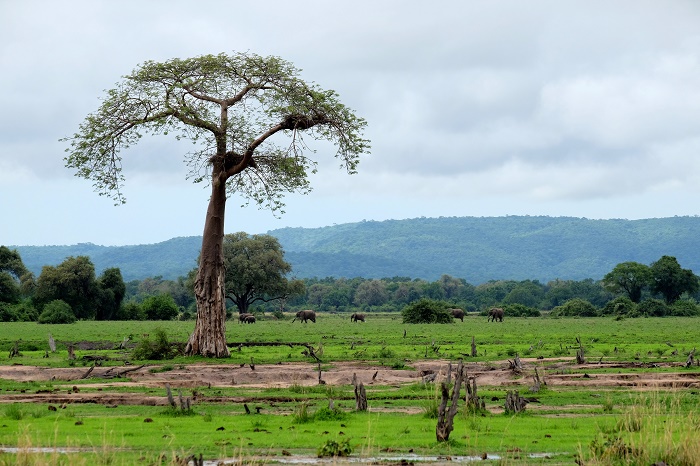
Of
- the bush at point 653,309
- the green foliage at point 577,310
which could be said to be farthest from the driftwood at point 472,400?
the green foliage at point 577,310

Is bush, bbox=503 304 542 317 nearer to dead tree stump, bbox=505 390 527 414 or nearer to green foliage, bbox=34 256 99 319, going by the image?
green foliage, bbox=34 256 99 319

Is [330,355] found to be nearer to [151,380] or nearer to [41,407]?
[151,380]

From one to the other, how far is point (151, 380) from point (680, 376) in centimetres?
1520

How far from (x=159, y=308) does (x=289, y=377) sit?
6447 centimetres

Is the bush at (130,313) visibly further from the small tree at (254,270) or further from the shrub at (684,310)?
the shrub at (684,310)

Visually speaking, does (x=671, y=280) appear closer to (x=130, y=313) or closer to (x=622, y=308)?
(x=622, y=308)

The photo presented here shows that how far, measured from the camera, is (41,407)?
72.7 ft

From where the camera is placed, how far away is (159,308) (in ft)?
303

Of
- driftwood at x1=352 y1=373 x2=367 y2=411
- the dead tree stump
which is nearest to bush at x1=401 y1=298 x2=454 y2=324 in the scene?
driftwood at x1=352 y1=373 x2=367 y2=411

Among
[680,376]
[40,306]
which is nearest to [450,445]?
[680,376]

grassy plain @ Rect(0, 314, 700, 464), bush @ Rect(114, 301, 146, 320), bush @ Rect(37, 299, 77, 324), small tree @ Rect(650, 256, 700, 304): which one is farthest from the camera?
small tree @ Rect(650, 256, 700, 304)

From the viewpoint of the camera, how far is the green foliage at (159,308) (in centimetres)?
9244

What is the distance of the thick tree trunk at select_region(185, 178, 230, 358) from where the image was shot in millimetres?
36875

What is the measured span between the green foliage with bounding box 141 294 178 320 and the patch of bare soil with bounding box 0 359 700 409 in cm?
5938
